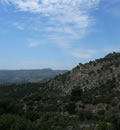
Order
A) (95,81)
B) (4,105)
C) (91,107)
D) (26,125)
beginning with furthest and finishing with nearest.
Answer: (95,81) < (91,107) < (4,105) < (26,125)

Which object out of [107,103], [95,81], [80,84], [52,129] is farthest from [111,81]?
[52,129]

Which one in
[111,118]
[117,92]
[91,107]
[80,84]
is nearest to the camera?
[111,118]

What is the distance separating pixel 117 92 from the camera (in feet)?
99.6

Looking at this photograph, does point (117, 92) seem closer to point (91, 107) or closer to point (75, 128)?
point (91, 107)

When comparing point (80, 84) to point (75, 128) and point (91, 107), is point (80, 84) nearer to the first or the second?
point (91, 107)

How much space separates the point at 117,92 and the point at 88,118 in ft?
44.5

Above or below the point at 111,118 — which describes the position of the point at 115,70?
above

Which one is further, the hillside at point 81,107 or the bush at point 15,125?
the hillside at point 81,107

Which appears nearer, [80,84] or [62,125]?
[62,125]

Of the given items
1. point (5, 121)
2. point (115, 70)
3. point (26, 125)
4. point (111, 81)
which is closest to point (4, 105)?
point (5, 121)

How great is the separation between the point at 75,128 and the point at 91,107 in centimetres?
1249

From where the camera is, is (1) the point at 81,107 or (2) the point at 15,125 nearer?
(2) the point at 15,125

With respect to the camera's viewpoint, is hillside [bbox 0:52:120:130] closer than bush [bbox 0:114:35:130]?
No

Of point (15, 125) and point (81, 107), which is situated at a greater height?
point (15, 125)
